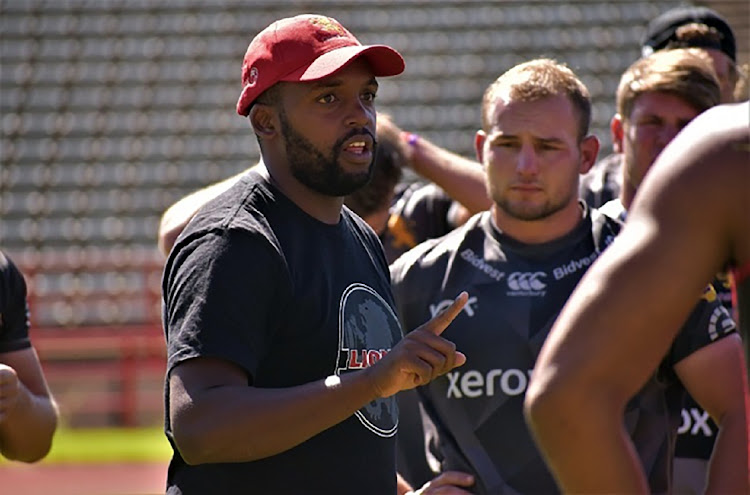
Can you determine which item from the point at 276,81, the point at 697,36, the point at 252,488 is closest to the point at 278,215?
the point at 276,81

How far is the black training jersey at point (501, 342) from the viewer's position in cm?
309

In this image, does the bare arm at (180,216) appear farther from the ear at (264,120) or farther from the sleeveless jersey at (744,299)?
the sleeveless jersey at (744,299)

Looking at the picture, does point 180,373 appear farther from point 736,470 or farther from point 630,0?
point 630,0

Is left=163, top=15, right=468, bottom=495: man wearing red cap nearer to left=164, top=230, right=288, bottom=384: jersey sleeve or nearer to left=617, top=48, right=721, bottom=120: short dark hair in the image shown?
left=164, top=230, right=288, bottom=384: jersey sleeve

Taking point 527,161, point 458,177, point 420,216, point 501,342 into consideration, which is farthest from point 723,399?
point 420,216

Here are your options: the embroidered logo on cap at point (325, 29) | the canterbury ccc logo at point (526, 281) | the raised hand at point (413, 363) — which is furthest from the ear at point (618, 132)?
the raised hand at point (413, 363)

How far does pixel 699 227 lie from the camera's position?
1.67 metres

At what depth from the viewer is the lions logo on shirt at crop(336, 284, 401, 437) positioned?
259 centimetres

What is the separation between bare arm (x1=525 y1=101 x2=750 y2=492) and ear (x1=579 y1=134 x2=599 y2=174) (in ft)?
5.67

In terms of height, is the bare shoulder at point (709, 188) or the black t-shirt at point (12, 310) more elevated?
the bare shoulder at point (709, 188)

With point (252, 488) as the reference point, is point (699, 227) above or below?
above

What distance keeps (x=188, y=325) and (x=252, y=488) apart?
361 mm

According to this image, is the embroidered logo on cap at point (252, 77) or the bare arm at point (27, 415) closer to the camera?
the embroidered logo on cap at point (252, 77)

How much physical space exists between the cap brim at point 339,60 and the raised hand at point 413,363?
623 millimetres
